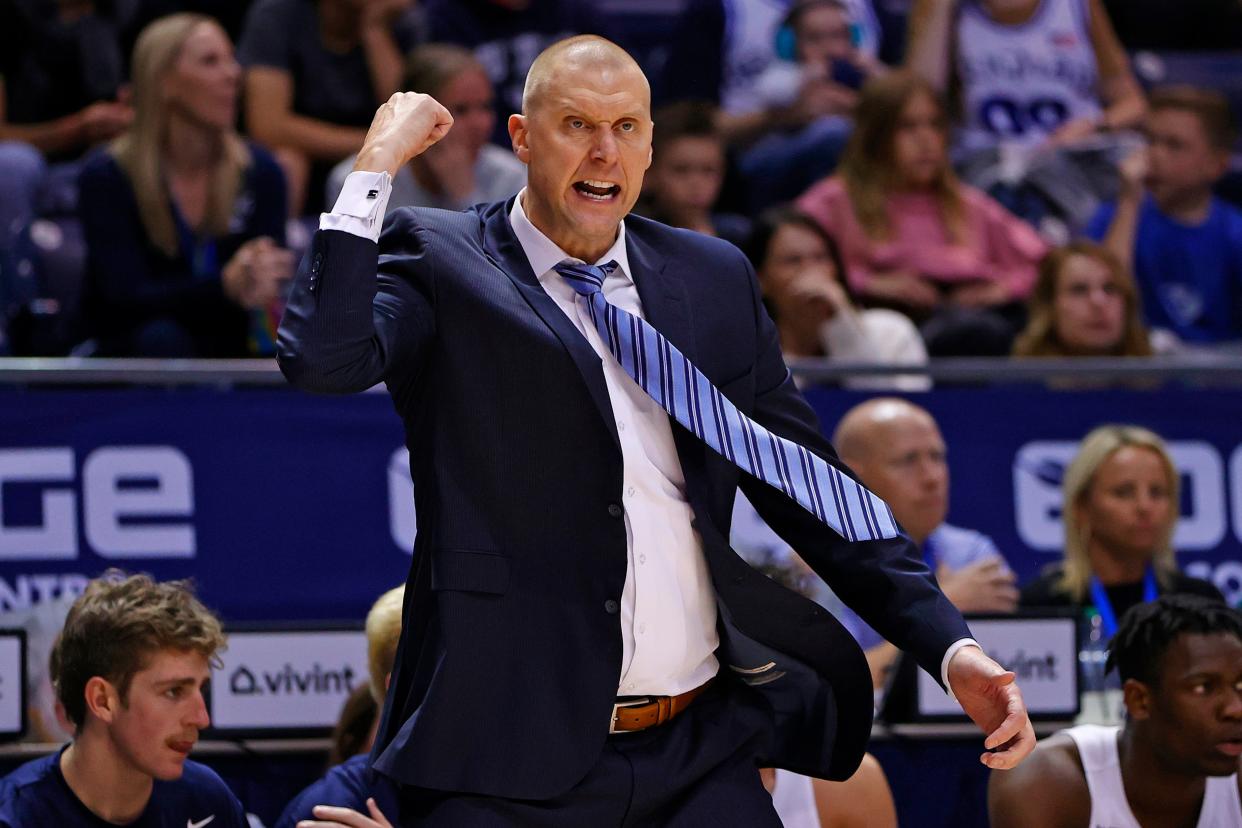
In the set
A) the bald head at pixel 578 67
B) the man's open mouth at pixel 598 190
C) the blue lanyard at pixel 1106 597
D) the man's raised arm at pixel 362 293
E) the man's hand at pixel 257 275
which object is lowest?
the blue lanyard at pixel 1106 597

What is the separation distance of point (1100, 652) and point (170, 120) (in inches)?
125

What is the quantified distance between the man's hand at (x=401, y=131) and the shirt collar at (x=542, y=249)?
0.55ft

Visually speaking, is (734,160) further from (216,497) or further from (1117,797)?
(1117,797)

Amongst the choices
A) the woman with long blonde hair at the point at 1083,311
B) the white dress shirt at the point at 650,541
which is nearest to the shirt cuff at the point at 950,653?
the white dress shirt at the point at 650,541

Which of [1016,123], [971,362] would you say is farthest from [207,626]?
[1016,123]

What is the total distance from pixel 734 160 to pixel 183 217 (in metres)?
2.18

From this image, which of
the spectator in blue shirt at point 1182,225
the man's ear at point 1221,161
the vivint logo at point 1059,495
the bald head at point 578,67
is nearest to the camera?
the bald head at point 578,67

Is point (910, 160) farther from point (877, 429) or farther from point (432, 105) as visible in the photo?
point (432, 105)

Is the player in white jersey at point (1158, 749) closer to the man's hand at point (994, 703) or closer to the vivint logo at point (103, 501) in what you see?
the man's hand at point (994, 703)

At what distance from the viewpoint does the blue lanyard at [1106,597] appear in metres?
4.69

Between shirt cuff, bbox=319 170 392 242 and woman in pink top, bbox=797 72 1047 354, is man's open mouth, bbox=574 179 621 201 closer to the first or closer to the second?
shirt cuff, bbox=319 170 392 242

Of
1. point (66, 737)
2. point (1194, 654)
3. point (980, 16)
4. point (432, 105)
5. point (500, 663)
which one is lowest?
point (66, 737)

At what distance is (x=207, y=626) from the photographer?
339 centimetres

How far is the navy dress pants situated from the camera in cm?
235
